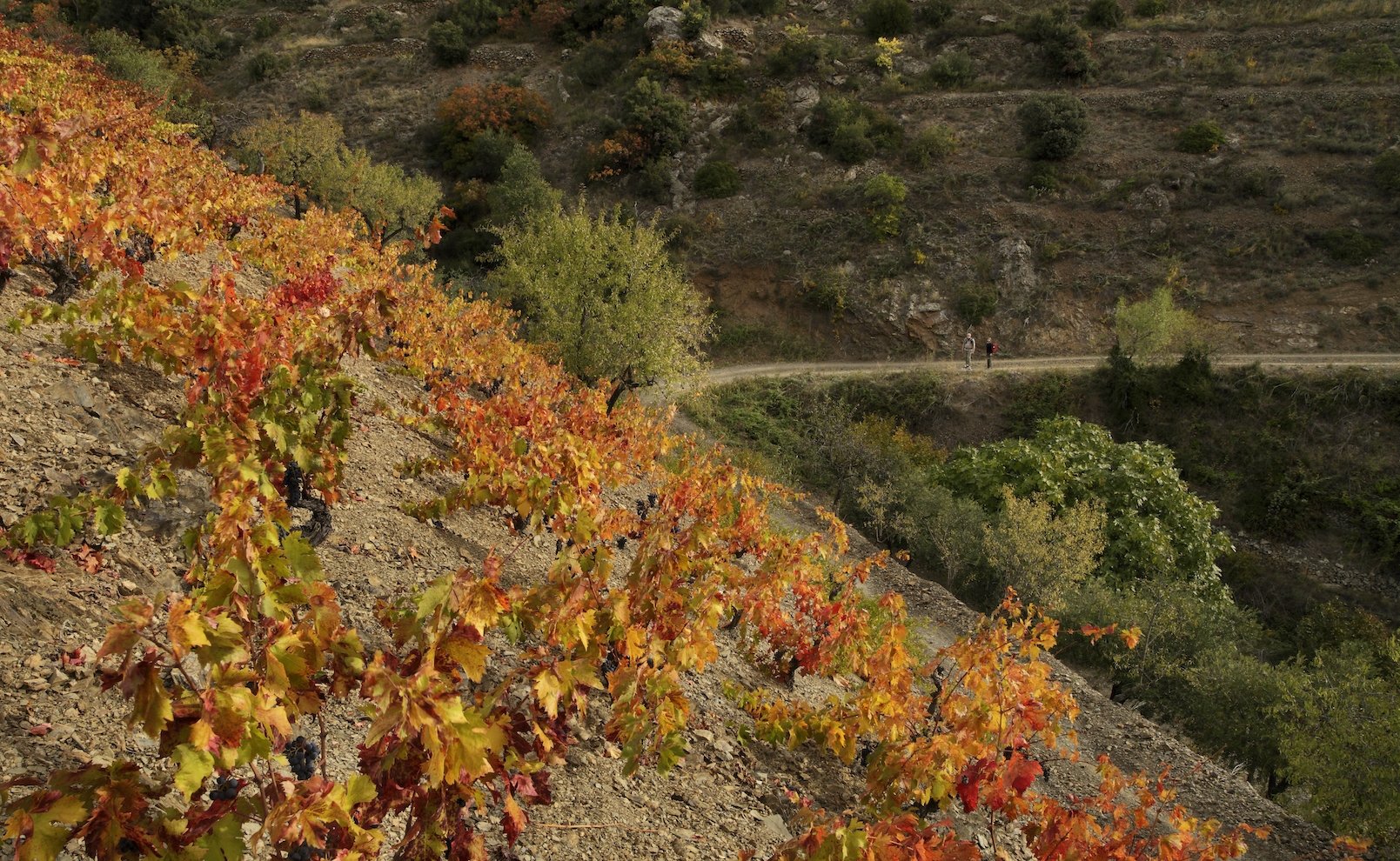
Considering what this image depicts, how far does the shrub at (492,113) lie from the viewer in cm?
3666

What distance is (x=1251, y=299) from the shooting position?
26844 mm

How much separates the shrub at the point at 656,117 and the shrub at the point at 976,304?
49.0 feet

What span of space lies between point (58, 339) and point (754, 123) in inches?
1272

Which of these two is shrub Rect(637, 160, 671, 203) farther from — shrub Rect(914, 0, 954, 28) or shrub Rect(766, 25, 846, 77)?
shrub Rect(914, 0, 954, 28)

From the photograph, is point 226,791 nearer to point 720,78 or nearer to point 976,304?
point 976,304

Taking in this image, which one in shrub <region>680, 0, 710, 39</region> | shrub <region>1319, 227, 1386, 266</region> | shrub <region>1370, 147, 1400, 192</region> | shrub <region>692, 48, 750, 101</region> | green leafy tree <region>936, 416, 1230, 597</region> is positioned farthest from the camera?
shrub <region>680, 0, 710, 39</region>

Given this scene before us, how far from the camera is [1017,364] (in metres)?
26.9

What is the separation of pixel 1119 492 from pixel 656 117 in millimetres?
25437

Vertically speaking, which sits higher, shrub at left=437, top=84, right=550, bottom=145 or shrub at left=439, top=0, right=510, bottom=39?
shrub at left=439, top=0, right=510, bottom=39

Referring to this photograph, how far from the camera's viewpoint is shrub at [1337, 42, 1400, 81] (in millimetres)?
32031

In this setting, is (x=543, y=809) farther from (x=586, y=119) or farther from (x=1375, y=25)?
(x=1375, y=25)

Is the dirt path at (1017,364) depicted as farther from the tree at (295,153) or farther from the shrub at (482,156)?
the tree at (295,153)

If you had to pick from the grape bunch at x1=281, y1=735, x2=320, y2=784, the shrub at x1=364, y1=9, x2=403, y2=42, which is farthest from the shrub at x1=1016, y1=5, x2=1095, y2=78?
the grape bunch at x1=281, y1=735, x2=320, y2=784

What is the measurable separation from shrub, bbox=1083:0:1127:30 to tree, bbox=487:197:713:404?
3290 cm
